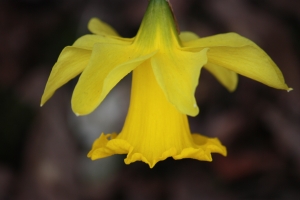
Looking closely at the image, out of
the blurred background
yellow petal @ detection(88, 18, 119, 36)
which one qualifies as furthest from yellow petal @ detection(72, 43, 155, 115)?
→ the blurred background

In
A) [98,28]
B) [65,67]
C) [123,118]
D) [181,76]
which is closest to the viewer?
[181,76]

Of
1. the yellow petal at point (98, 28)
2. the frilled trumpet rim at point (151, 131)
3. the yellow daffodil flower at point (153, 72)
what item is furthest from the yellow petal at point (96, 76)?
the yellow petal at point (98, 28)

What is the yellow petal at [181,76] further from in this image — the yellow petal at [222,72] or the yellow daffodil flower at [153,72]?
the yellow petal at [222,72]

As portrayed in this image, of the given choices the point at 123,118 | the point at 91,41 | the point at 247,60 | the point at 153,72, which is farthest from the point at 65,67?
the point at 123,118

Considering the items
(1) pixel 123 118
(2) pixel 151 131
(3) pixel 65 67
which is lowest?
(1) pixel 123 118

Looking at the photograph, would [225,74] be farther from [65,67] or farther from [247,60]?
[65,67]

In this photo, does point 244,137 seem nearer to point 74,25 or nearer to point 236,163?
point 236,163
